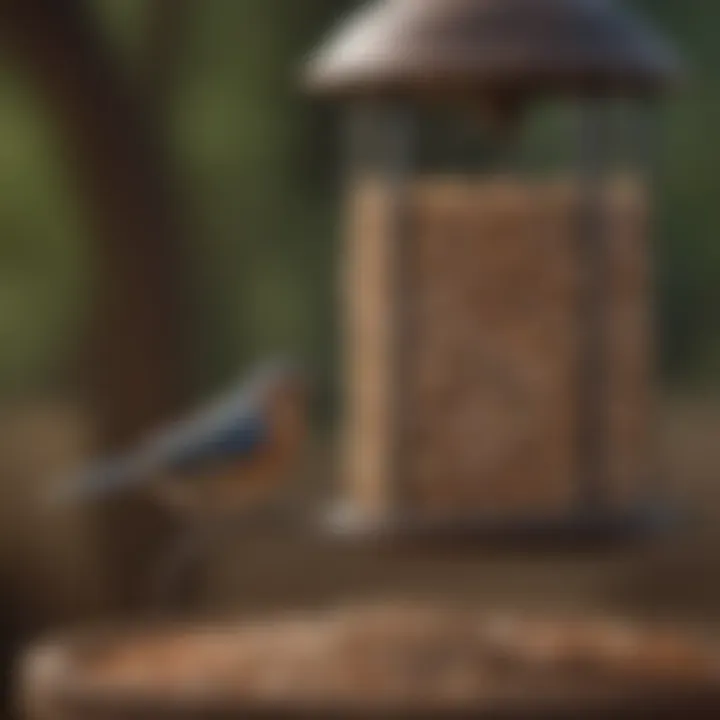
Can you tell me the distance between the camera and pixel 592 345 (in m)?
4.57

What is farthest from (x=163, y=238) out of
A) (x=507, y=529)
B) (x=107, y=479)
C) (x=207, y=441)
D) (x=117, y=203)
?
(x=507, y=529)

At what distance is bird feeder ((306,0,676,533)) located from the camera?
4.42 m

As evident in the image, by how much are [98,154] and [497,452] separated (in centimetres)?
226

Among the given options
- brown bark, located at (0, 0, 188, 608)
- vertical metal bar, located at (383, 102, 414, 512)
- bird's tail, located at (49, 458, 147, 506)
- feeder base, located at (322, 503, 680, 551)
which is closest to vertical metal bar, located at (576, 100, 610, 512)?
feeder base, located at (322, 503, 680, 551)

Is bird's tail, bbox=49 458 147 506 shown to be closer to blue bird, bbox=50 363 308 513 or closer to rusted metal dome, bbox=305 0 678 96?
blue bird, bbox=50 363 308 513

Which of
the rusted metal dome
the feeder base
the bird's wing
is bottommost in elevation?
the feeder base

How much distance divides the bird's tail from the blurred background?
0.26 meters

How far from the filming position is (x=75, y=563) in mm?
8688

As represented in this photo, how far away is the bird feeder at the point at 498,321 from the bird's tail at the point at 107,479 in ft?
1.60

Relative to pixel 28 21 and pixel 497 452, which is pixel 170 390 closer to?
pixel 28 21

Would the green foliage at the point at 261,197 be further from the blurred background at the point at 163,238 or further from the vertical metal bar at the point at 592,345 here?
the vertical metal bar at the point at 592,345

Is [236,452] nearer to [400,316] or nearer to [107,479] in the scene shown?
[400,316]

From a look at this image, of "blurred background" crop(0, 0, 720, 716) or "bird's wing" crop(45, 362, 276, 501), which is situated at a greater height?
"blurred background" crop(0, 0, 720, 716)

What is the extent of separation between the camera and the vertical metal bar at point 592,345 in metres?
4.54
